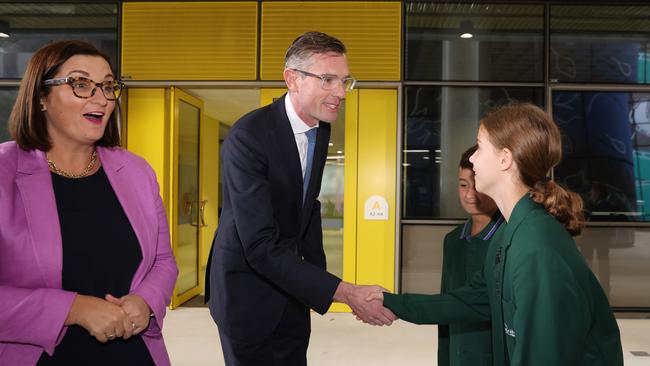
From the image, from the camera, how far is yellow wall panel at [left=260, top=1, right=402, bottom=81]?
563 cm

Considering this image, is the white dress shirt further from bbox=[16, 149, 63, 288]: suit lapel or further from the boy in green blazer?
bbox=[16, 149, 63, 288]: suit lapel

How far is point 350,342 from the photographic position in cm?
466

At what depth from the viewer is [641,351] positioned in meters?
4.45

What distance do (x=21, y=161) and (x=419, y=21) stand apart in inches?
190

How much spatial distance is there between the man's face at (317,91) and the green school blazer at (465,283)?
784mm

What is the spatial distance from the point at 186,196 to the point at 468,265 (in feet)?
14.6

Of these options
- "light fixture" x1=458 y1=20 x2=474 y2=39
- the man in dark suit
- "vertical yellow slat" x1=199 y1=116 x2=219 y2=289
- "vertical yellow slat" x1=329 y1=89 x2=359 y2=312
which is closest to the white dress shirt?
the man in dark suit

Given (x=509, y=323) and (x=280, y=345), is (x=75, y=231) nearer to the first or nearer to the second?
(x=280, y=345)

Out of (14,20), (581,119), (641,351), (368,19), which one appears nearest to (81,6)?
(14,20)

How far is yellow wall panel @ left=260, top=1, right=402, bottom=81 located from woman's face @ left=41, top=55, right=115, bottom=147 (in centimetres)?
415

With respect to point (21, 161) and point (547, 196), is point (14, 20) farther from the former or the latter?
point (547, 196)

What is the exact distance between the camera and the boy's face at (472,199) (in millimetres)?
2447

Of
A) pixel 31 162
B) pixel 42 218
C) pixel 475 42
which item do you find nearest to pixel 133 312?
pixel 42 218

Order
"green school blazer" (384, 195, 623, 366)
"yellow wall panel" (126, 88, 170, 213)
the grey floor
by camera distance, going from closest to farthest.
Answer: "green school blazer" (384, 195, 623, 366) < the grey floor < "yellow wall panel" (126, 88, 170, 213)
